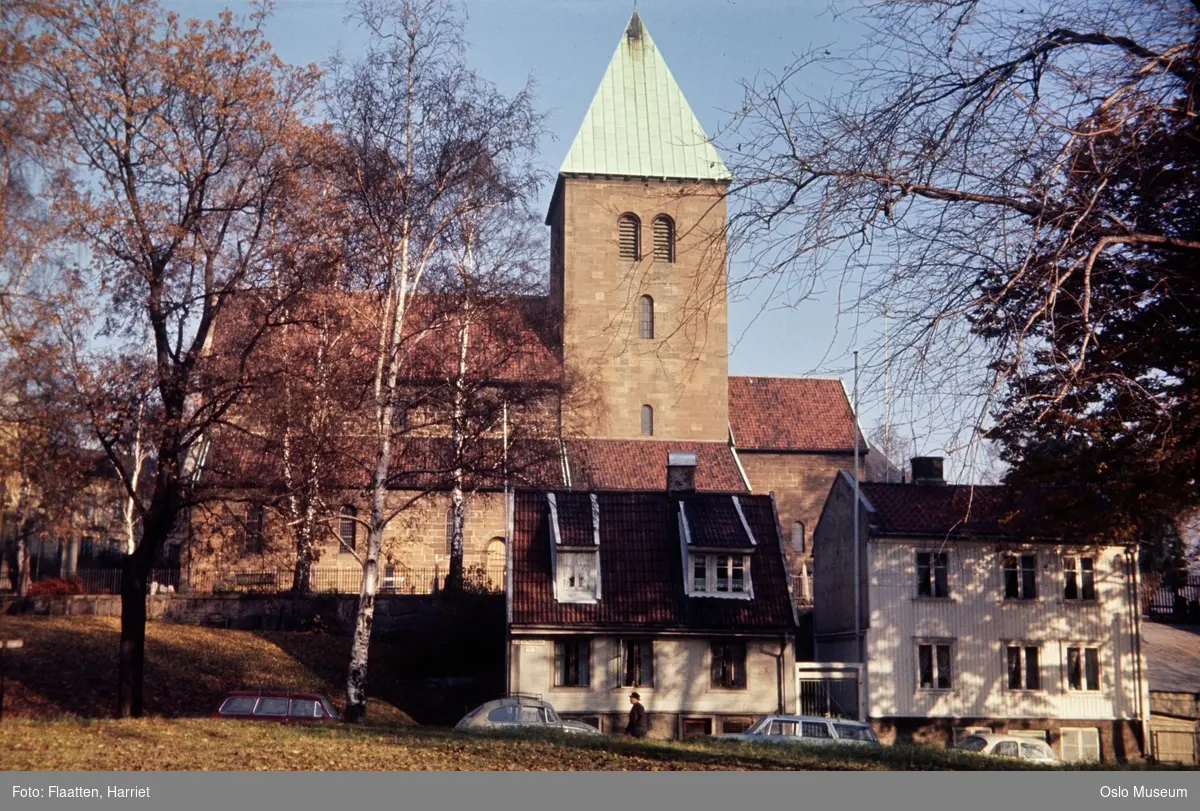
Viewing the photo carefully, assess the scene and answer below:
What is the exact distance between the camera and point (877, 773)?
492 inches

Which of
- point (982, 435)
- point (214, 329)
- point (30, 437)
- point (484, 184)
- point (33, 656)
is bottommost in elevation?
point (33, 656)

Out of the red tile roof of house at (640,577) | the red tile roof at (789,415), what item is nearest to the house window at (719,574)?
the red tile roof of house at (640,577)

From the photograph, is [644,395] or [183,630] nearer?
[183,630]

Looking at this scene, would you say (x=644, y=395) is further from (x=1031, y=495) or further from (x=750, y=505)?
(x=1031, y=495)

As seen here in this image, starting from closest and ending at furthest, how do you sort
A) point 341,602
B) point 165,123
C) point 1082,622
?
1. point 165,123
2. point 1082,622
3. point 341,602

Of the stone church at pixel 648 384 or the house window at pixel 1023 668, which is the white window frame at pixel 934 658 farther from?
the stone church at pixel 648 384

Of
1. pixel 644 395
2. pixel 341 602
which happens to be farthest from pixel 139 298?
pixel 644 395

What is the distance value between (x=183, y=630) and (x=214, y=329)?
18.5m

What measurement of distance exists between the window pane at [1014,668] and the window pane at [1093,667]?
86.1 inches

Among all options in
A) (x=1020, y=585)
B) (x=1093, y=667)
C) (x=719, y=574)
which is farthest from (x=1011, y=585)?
(x=719, y=574)

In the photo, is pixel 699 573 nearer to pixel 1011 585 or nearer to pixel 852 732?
pixel 1011 585

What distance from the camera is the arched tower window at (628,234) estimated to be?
61531 millimetres

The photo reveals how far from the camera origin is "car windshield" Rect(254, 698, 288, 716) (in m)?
23.5

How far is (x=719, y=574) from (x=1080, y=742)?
11990mm
